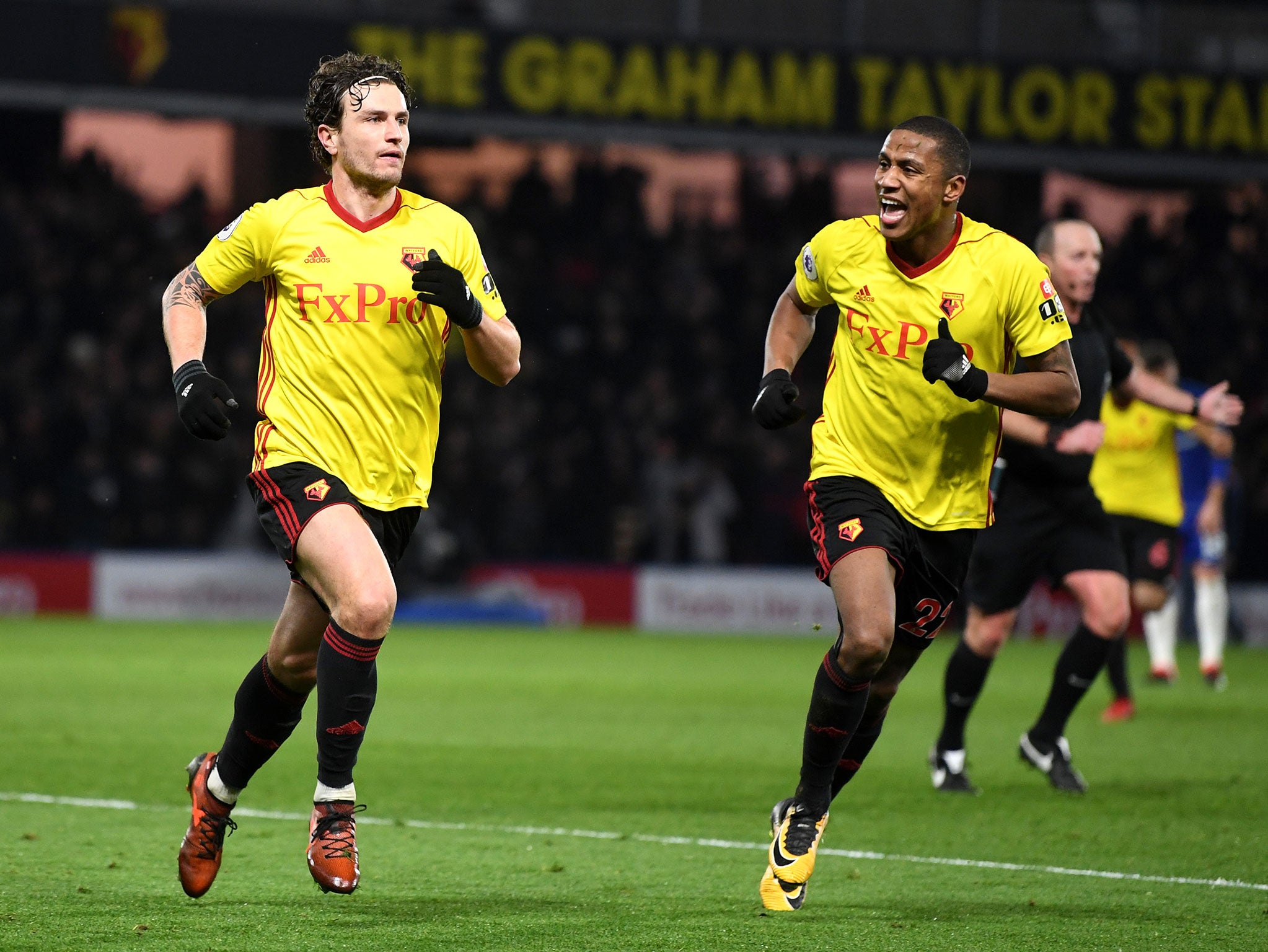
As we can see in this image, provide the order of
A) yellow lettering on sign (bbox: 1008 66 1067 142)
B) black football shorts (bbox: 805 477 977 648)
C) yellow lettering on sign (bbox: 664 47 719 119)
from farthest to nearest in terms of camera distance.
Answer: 1. yellow lettering on sign (bbox: 1008 66 1067 142)
2. yellow lettering on sign (bbox: 664 47 719 119)
3. black football shorts (bbox: 805 477 977 648)

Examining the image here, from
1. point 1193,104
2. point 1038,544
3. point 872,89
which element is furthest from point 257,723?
point 1193,104

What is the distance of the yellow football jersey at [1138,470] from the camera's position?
1191 centimetres

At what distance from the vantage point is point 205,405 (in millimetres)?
5227

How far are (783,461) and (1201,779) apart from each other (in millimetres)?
13431

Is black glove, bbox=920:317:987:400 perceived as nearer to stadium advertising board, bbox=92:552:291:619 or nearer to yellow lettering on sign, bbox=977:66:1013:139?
yellow lettering on sign, bbox=977:66:1013:139

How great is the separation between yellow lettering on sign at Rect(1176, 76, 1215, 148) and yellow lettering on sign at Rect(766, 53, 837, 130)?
11.6 feet

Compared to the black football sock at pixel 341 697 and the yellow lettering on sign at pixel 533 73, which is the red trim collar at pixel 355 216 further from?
the yellow lettering on sign at pixel 533 73

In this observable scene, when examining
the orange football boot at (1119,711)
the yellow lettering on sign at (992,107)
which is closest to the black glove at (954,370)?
the orange football boot at (1119,711)

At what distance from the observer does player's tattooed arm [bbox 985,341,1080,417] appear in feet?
18.6

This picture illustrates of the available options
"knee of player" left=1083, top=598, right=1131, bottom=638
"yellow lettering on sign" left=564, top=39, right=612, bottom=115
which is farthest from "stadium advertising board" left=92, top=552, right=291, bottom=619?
"knee of player" left=1083, top=598, right=1131, bottom=638

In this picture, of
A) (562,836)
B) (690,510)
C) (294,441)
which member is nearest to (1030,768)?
(562,836)

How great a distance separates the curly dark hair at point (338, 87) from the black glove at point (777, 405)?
136cm

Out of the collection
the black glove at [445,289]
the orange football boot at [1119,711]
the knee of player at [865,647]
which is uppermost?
the black glove at [445,289]

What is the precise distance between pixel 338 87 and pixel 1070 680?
469 centimetres
